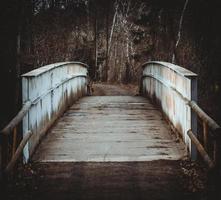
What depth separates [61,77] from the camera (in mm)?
12109

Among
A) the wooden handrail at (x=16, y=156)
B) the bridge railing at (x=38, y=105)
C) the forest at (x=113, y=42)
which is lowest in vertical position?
the wooden handrail at (x=16, y=156)

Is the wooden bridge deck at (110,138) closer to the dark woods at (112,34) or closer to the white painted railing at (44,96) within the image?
the white painted railing at (44,96)

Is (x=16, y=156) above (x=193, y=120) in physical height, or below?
below

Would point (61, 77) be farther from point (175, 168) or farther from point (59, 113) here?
point (175, 168)

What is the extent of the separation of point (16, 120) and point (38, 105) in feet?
6.76

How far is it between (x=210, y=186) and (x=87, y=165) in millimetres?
2231

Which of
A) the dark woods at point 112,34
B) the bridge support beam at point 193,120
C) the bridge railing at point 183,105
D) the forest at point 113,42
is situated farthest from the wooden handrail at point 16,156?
the dark woods at point 112,34

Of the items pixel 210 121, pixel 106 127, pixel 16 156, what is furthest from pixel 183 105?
pixel 16 156

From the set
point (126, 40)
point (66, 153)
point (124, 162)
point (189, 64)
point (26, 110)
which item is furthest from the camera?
point (126, 40)

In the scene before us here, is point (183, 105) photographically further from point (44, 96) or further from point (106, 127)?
point (44, 96)

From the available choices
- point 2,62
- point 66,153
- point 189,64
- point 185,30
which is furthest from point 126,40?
point 66,153

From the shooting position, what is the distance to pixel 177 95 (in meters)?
9.19

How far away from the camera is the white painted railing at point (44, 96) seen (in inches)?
300

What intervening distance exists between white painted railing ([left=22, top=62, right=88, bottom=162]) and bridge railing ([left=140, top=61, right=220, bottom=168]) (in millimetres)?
2622
